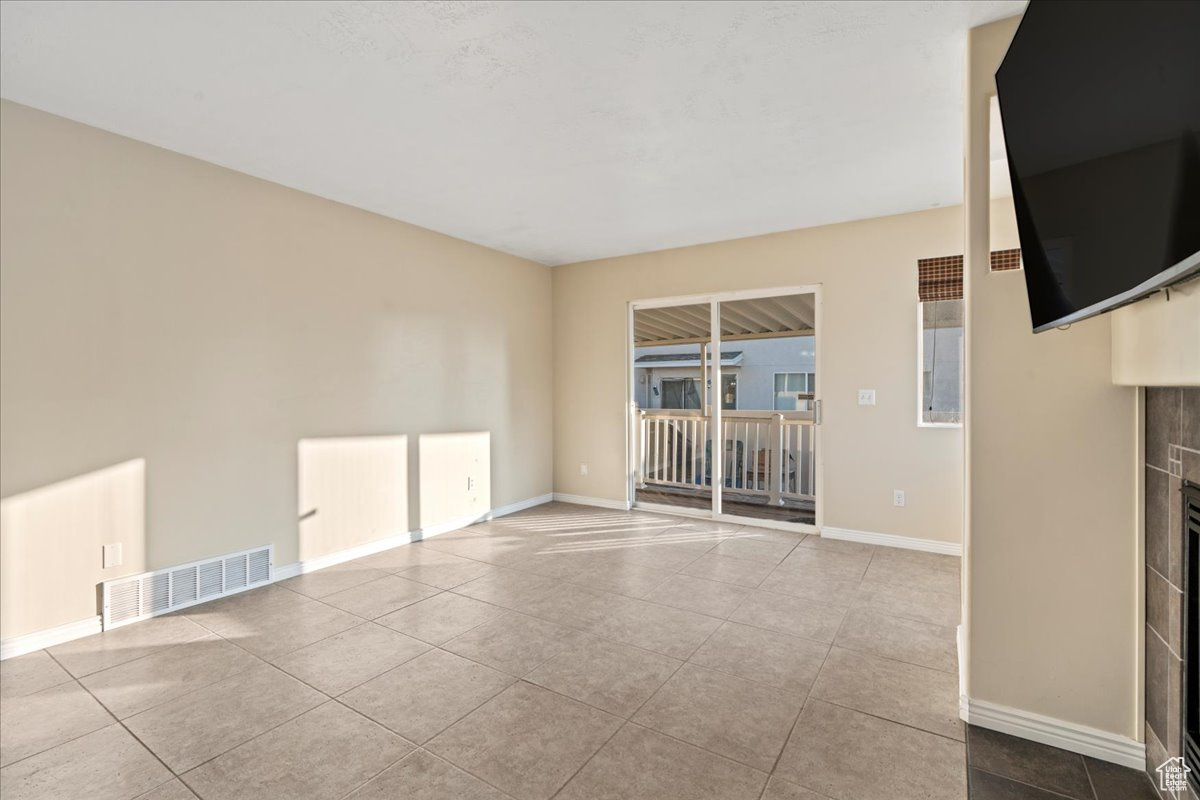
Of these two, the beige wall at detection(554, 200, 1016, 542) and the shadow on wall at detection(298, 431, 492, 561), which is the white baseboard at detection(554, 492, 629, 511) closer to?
the shadow on wall at detection(298, 431, 492, 561)

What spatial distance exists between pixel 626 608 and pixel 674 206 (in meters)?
2.90

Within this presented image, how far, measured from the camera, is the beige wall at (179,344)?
262 centimetres

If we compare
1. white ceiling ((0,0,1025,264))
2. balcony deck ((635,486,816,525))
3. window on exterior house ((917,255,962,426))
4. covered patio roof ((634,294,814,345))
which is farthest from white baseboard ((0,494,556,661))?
window on exterior house ((917,255,962,426))

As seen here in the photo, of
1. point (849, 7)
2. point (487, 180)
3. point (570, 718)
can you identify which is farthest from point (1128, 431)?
point (487, 180)

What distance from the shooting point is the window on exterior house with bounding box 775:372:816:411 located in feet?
15.4

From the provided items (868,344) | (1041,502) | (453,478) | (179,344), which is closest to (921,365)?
(868,344)

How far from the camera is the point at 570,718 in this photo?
6.88ft

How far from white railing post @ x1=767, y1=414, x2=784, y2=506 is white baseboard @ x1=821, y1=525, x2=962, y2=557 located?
99 centimetres

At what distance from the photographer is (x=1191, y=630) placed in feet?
5.06

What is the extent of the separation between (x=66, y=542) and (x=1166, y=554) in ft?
15.2

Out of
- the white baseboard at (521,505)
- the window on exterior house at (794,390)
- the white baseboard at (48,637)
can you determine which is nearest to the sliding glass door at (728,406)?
the window on exterior house at (794,390)

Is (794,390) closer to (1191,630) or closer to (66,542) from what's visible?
(1191,630)

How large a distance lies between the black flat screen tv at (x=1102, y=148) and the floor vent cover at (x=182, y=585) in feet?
14.1

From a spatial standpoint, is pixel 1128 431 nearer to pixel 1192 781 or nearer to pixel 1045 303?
pixel 1045 303
